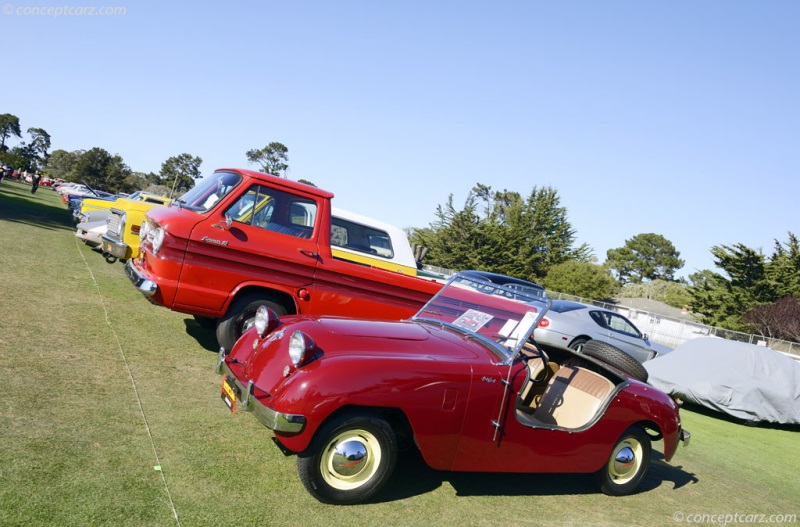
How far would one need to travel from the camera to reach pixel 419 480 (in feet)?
14.1

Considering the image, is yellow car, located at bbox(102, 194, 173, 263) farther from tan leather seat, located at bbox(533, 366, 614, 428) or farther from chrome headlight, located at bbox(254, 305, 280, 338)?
tan leather seat, located at bbox(533, 366, 614, 428)

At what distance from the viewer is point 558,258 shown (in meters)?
54.6

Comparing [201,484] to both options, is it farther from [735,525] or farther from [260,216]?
[735,525]

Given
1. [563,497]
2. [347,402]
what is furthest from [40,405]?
[563,497]

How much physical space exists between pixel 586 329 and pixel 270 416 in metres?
10.0

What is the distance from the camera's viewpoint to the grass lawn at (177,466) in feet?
10.4

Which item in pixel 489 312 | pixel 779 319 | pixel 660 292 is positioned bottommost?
pixel 489 312

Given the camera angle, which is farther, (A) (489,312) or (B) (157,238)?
(B) (157,238)

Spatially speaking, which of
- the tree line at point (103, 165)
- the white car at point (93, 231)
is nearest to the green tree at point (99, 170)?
the tree line at point (103, 165)

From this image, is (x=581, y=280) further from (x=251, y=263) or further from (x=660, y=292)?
(x=251, y=263)

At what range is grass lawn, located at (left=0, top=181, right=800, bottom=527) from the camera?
A: 10.4ft

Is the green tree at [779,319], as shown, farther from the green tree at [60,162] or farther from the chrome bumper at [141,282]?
the green tree at [60,162]

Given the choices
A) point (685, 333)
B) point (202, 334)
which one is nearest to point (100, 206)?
point (202, 334)

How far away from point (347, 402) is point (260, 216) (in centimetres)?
363
